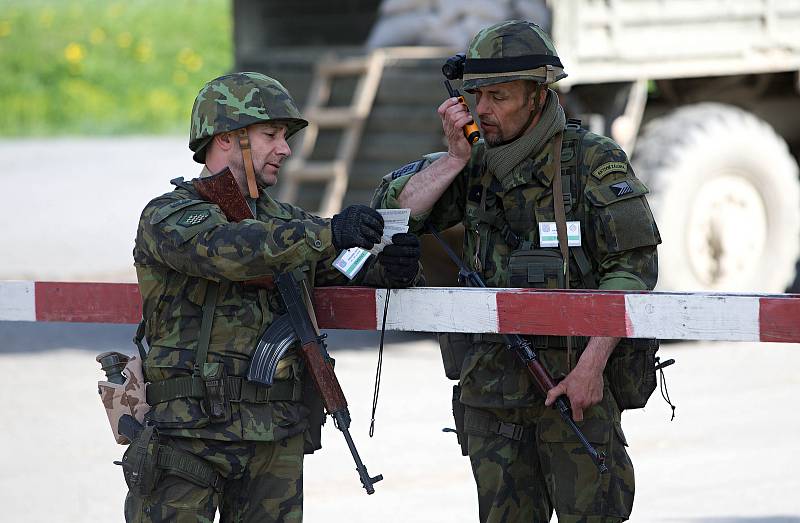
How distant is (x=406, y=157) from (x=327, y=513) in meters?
3.68

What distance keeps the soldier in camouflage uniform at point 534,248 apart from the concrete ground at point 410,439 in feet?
6.32

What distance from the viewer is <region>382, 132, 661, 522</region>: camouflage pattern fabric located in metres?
4.29

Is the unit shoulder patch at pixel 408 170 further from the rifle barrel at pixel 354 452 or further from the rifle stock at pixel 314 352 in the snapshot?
the rifle barrel at pixel 354 452

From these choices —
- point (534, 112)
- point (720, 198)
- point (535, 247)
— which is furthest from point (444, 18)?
point (535, 247)

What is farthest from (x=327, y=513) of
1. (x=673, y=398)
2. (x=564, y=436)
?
(x=673, y=398)

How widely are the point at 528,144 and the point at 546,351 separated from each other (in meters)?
0.56

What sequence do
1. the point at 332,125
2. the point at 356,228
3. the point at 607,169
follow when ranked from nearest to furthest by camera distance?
the point at 356,228 < the point at 607,169 < the point at 332,125

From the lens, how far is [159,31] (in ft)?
109

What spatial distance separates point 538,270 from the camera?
432 centimetres

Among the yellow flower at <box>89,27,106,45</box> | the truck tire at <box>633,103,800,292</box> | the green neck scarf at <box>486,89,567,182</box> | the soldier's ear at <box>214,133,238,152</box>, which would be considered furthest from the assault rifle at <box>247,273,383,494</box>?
the yellow flower at <box>89,27,106,45</box>

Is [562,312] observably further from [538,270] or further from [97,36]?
[97,36]

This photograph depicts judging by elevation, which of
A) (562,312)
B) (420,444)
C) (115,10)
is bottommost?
(420,444)

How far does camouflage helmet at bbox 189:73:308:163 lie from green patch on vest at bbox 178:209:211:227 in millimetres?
244

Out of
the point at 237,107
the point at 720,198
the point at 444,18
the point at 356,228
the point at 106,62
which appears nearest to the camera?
the point at 356,228
